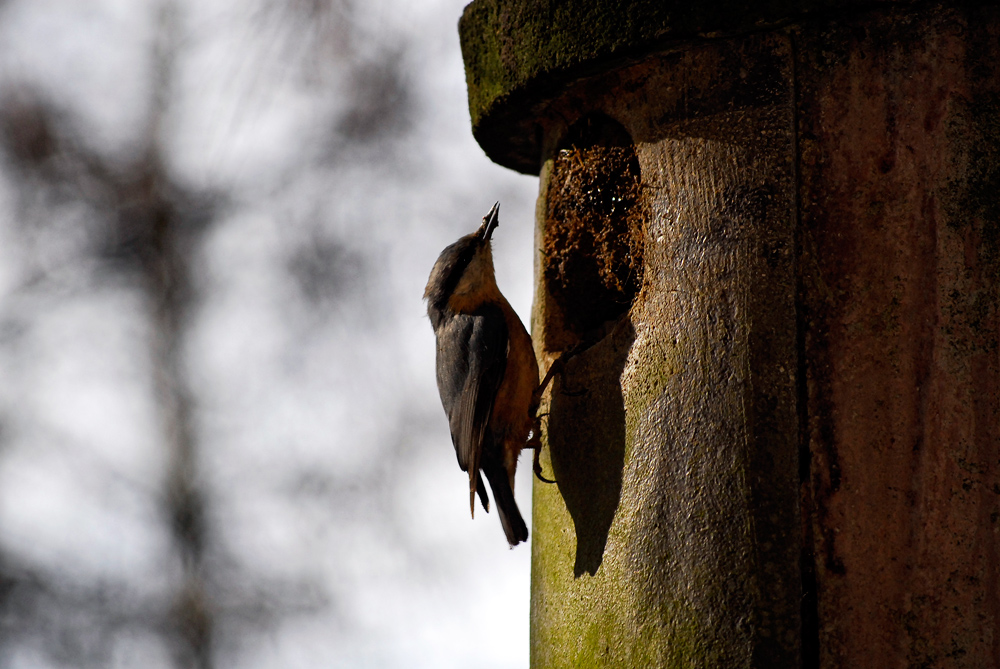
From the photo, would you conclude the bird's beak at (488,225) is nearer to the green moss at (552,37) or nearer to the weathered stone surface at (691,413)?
the green moss at (552,37)

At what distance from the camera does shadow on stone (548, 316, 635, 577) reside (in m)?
2.30

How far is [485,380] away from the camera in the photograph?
10.1 feet

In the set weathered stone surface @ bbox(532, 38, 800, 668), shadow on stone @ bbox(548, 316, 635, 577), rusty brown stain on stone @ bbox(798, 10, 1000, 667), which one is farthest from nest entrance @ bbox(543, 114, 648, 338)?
rusty brown stain on stone @ bbox(798, 10, 1000, 667)

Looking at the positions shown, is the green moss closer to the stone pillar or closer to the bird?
the stone pillar

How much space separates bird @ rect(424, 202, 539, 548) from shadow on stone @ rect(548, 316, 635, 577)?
14.7 inches

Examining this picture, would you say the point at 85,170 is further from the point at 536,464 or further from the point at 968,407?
the point at 968,407

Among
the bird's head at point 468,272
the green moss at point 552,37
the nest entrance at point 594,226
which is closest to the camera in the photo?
the green moss at point 552,37

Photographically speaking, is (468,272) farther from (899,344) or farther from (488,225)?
(899,344)

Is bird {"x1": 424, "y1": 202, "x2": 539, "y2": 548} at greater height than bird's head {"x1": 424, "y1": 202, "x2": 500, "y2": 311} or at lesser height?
lesser

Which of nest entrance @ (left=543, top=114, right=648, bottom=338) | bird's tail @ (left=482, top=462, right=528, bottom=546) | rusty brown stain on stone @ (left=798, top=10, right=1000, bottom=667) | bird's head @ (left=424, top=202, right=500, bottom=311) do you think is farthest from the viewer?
bird's head @ (left=424, top=202, right=500, bottom=311)

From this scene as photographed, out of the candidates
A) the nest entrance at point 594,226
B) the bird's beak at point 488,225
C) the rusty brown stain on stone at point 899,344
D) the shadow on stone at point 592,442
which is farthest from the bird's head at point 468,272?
the rusty brown stain on stone at point 899,344

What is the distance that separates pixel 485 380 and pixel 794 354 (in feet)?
4.12

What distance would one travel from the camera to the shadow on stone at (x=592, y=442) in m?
2.30

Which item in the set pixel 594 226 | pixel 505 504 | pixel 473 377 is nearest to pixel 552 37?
pixel 594 226
